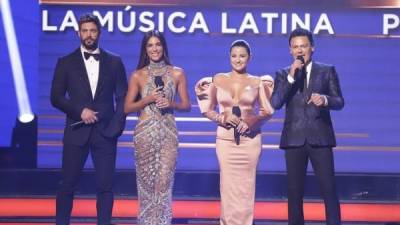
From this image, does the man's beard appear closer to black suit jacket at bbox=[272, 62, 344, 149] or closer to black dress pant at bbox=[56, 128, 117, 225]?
black dress pant at bbox=[56, 128, 117, 225]

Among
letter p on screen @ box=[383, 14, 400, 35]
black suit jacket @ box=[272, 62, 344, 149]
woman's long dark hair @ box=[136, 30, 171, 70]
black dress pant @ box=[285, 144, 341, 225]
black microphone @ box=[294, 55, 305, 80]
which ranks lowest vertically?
black dress pant @ box=[285, 144, 341, 225]

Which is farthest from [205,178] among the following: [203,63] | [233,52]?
[233,52]

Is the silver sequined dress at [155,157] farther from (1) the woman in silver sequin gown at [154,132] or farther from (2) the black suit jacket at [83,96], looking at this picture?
(2) the black suit jacket at [83,96]

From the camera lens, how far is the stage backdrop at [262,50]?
225 inches

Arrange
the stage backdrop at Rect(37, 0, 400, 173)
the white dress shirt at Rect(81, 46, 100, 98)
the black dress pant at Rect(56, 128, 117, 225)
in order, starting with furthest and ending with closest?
the stage backdrop at Rect(37, 0, 400, 173) → the white dress shirt at Rect(81, 46, 100, 98) → the black dress pant at Rect(56, 128, 117, 225)

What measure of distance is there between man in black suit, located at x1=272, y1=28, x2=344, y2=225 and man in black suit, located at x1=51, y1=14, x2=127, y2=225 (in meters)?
1.08

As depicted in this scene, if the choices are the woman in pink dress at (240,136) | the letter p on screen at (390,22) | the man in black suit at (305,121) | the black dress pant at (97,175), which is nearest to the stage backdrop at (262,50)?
the letter p on screen at (390,22)

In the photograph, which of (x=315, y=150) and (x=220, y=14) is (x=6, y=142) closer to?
(x=220, y=14)

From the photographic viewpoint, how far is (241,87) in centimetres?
414

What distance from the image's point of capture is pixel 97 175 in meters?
4.04

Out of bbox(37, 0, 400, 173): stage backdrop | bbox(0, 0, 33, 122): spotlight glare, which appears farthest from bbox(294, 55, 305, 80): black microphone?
bbox(0, 0, 33, 122): spotlight glare

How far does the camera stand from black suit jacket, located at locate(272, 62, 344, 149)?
3834 millimetres

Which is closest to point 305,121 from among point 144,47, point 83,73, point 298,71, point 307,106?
point 307,106

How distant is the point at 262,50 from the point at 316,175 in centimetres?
213
